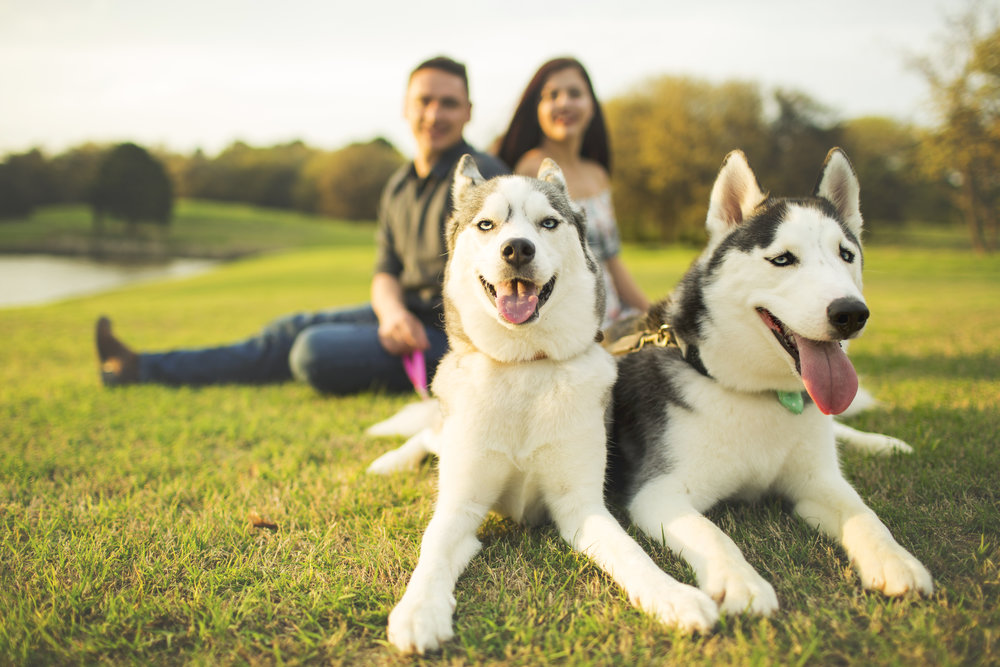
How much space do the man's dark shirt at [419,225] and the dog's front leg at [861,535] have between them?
9.77 ft

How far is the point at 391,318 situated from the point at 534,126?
2.35 m

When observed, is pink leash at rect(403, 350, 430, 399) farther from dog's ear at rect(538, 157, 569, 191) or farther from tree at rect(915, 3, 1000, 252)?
tree at rect(915, 3, 1000, 252)

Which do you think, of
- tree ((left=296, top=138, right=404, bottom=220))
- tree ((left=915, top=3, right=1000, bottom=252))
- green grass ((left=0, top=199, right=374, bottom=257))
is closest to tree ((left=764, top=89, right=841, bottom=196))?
tree ((left=915, top=3, right=1000, bottom=252))

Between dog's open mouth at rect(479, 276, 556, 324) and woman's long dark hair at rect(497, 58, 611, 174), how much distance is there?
138 inches

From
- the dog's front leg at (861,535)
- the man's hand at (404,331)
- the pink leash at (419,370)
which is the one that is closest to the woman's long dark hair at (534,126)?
the man's hand at (404,331)

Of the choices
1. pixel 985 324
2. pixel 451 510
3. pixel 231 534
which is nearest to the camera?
pixel 451 510

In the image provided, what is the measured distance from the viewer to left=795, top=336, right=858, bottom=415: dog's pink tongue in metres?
2.28

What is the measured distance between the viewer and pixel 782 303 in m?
2.29

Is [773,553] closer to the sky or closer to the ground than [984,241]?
closer to the ground

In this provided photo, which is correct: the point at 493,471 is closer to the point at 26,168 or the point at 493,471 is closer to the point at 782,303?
the point at 782,303

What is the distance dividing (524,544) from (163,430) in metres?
3.30

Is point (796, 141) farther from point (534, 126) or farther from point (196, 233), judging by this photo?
point (196, 233)

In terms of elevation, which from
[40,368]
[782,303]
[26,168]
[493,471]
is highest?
[26,168]

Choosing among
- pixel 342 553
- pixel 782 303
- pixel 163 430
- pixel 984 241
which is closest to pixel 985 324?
pixel 782 303
